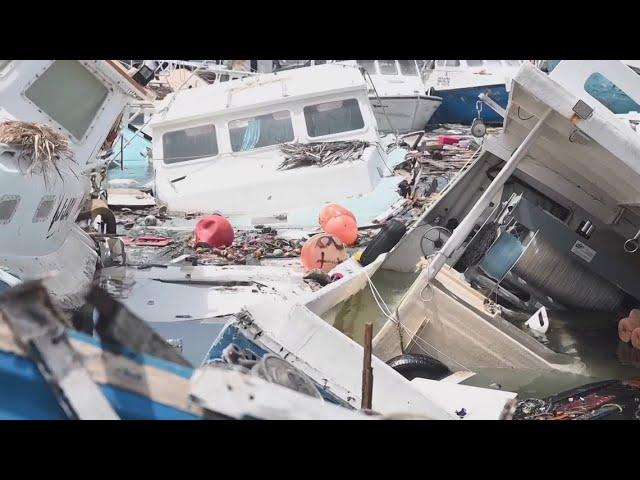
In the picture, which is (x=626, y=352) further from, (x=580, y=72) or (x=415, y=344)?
(x=580, y=72)

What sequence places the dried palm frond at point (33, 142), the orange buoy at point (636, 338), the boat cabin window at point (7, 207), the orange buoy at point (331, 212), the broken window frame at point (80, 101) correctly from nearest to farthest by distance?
the boat cabin window at point (7, 207), the dried palm frond at point (33, 142), the orange buoy at point (636, 338), the broken window frame at point (80, 101), the orange buoy at point (331, 212)

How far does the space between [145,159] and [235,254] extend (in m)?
8.13

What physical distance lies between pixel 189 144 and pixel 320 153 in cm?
217

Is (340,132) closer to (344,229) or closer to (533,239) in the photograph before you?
(344,229)

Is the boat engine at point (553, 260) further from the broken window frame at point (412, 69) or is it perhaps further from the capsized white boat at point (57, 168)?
the broken window frame at point (412, 69)

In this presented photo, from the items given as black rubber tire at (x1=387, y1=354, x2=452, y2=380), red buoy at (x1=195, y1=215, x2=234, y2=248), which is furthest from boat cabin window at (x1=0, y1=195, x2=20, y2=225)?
red buoy at (x1=195, y1=215, x2=234, y2=248)

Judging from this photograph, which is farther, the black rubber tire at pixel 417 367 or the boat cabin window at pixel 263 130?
the boat cabin window at pixel 263 130

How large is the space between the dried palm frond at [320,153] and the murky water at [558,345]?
4.40 meters

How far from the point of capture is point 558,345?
693 cm

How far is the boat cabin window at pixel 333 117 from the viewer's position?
41.0 ft

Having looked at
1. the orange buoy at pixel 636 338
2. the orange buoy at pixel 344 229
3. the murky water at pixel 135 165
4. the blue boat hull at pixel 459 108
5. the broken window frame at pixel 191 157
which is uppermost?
the blue boat hull at pixel 459 108

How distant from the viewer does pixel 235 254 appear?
33.0 feet

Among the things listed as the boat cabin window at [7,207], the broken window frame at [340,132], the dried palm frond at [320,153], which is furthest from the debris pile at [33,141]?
the broken window frame at [340,132]
